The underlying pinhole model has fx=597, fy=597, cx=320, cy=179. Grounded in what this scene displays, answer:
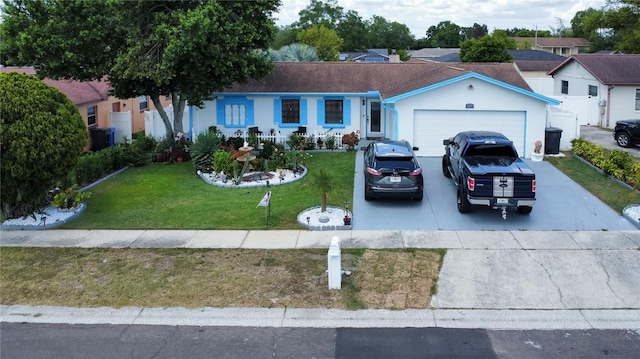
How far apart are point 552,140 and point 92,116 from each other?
19.2 meters

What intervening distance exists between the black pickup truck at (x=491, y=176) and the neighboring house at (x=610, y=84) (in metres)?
16.5

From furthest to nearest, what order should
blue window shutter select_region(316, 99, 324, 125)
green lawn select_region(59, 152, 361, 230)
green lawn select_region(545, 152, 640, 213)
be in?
blue window shutter select_region(316, 99, 324, 125), green lawn select_region(545, 152, 640, 213), green lawn select_region(59, 152, 361, 230)

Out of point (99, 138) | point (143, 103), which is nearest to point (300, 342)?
point (99, 138)

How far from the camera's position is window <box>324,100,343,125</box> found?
2505cm

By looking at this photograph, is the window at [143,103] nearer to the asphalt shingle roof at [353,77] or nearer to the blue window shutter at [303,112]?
the asphalt shingle roof at [353,77]

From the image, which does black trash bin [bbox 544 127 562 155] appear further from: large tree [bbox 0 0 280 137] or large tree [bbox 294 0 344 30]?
large tree [bbox 294 0 344 30]

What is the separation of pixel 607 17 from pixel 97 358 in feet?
170

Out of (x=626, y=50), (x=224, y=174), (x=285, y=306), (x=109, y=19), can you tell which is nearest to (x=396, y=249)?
(x=285, y=306)

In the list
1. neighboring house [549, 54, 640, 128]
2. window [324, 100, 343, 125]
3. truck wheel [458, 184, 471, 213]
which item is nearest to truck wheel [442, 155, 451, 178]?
truck wheel [458, 184, 471, 213]

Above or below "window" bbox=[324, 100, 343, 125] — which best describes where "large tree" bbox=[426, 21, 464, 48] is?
above

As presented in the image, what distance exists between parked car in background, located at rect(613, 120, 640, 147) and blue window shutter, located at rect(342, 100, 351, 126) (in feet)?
36.4

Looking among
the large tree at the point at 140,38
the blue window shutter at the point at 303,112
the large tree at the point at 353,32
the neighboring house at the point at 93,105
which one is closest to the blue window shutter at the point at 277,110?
the blue window shutter at the point at 303,112

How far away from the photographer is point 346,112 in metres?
24.9

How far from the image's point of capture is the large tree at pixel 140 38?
1900 centimetres
